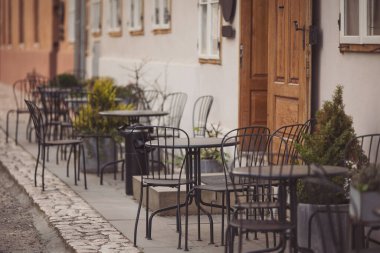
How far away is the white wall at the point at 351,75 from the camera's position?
28.1ft

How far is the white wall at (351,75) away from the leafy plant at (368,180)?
5.87ft

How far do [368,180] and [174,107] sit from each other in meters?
9.13

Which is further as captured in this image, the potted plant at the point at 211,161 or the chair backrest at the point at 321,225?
the potted plant at the point at 211,161

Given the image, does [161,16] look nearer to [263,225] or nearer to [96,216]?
[96,216]

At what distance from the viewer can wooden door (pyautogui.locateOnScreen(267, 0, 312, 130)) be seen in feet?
32.9

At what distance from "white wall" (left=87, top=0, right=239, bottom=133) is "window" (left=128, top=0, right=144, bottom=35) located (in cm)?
15

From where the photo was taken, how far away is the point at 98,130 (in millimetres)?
13453

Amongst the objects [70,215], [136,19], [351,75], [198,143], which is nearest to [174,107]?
[136,19]

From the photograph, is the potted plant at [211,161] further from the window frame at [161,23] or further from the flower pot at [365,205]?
Result: the flower pot at [365,205]

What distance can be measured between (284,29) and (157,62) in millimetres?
6243

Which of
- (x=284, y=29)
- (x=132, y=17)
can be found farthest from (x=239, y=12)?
(x=132, y=17)

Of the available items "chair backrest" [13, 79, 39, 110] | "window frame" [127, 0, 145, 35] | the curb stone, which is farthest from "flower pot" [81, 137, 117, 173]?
"window frame" [127, 0, 145, 35]

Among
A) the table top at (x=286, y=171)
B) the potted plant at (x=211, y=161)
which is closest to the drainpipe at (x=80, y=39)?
the potted plant at (x=211, y=161)

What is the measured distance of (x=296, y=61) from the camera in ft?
34.0
